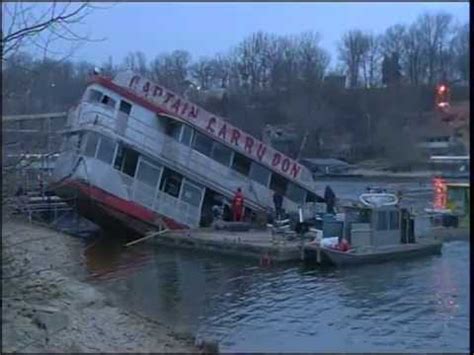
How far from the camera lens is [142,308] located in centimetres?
1522

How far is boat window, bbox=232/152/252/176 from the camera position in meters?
27.2

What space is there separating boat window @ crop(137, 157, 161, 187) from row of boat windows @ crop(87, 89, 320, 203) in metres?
1.08

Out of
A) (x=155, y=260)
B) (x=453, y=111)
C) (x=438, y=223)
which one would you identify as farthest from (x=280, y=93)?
(x=453, y=111)

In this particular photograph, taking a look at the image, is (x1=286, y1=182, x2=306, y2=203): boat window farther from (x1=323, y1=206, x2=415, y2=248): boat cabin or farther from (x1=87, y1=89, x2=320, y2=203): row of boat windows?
(x1=323, y1=206, x2=415, y2=248): boat cabin

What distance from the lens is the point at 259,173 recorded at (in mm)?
27625

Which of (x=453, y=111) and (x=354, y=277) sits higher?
(x=453, y=111)

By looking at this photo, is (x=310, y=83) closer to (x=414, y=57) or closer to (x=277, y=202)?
(x=277, y=202)

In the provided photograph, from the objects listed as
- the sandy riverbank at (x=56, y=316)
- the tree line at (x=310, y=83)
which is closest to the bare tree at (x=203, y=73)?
the tree line at (x=310, y=83)

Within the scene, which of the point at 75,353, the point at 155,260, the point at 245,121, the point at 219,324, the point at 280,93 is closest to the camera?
the point at 75,353

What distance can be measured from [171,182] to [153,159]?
0.92 meters

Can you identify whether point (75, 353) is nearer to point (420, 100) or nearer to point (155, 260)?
point (420, 100)

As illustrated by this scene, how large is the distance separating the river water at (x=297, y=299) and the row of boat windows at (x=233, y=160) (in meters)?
4.18

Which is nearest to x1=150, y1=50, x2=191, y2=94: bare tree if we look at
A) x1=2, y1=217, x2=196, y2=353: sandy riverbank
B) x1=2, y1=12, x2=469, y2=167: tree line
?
x1=2, y1=12, x2=469, y2=167: tree line

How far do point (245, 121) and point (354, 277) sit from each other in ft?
33.8
